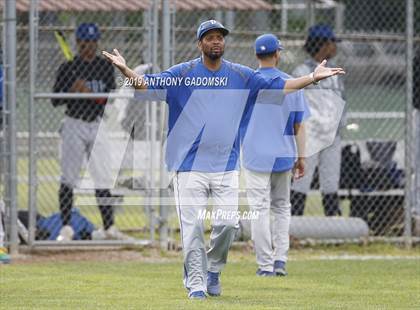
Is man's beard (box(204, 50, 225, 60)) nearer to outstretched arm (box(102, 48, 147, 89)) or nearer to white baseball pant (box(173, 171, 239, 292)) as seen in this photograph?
outstretched arm (box(102, 48, 147, 89))

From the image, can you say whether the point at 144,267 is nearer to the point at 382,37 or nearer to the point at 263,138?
the point at 263,138

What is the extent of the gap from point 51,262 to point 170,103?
→ 3597mm

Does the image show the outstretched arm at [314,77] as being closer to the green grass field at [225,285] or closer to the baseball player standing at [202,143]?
the baseball player standing at [202,143]

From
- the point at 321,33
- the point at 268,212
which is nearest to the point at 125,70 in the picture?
the point at 268,212

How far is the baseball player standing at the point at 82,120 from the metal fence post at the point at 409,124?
3.19 m

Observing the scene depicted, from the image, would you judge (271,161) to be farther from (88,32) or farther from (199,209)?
(88,32)

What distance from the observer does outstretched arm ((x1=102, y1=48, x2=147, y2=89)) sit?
8.62 m

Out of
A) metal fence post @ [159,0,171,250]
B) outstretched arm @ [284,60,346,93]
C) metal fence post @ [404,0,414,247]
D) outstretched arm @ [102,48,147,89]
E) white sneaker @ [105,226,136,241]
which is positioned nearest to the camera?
outstretched arm @ [102,48,147,89]

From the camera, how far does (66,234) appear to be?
13172 mm

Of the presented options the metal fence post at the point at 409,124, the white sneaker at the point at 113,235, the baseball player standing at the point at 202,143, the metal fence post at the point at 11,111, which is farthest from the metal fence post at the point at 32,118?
the metal fence post at the point at 409,124

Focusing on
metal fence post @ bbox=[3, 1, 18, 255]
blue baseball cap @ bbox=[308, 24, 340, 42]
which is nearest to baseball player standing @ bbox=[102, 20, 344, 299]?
metal fence post @ bbox=[3, 1, 18, 255]

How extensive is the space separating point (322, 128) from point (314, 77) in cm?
474

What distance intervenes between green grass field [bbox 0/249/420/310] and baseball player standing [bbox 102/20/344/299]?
432 millimetres

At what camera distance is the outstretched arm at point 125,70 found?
862 centimetres
